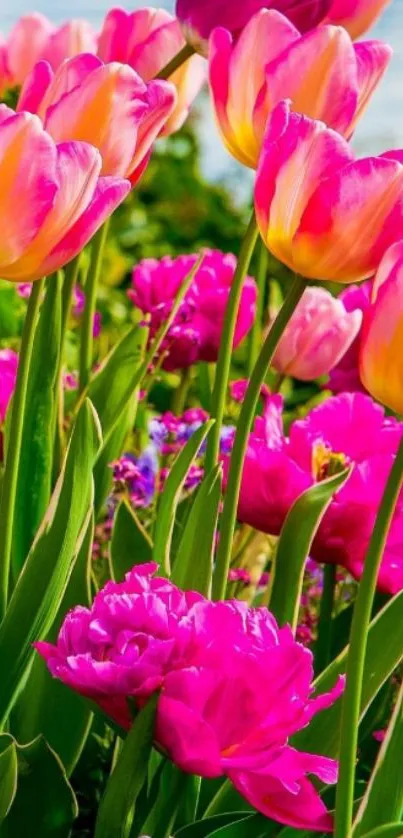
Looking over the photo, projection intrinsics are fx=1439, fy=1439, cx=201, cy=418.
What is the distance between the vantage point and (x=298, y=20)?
0.88 meters

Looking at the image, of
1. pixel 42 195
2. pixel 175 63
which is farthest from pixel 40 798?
pixel 175 63

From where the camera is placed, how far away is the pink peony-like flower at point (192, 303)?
1.18 m

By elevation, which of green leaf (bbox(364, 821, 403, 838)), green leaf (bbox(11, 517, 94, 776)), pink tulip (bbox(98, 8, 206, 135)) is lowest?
green leaf (bbox(11, 517, 94, 776))

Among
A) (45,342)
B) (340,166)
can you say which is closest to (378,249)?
(340,166)

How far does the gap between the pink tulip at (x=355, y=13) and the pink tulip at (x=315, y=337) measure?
25 centimetres

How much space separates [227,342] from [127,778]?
0.28 meters

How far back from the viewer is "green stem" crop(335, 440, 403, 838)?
0.61m

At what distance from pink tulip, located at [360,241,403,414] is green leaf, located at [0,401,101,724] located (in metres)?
0.19

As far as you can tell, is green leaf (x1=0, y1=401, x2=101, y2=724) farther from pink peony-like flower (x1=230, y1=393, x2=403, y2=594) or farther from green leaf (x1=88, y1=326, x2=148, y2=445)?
green leaf (x1=88, y1=326, x2=148, y2=445)

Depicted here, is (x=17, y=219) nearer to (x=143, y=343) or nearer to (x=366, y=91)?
(x=366, y=91)

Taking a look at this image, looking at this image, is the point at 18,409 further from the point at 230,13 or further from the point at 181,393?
the point at 181,393

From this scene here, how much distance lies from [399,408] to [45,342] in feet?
1.24

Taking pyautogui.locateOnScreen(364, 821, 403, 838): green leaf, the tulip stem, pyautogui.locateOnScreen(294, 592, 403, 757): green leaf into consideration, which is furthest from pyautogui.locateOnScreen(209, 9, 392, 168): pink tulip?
pyautogui.locateOnScreen(364, 821, 403, 838): green leaf

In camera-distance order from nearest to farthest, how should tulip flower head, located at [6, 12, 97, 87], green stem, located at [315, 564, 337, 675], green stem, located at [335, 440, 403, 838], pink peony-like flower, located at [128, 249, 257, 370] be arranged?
→ green stem, located at [335, 440, 403, 838] < green stem, located at [315, 564, 337, 675] < tulip flower head, located at [6, 12, 97, 87] < pink peony-like flower, located at [128, 249, 257, 370]
